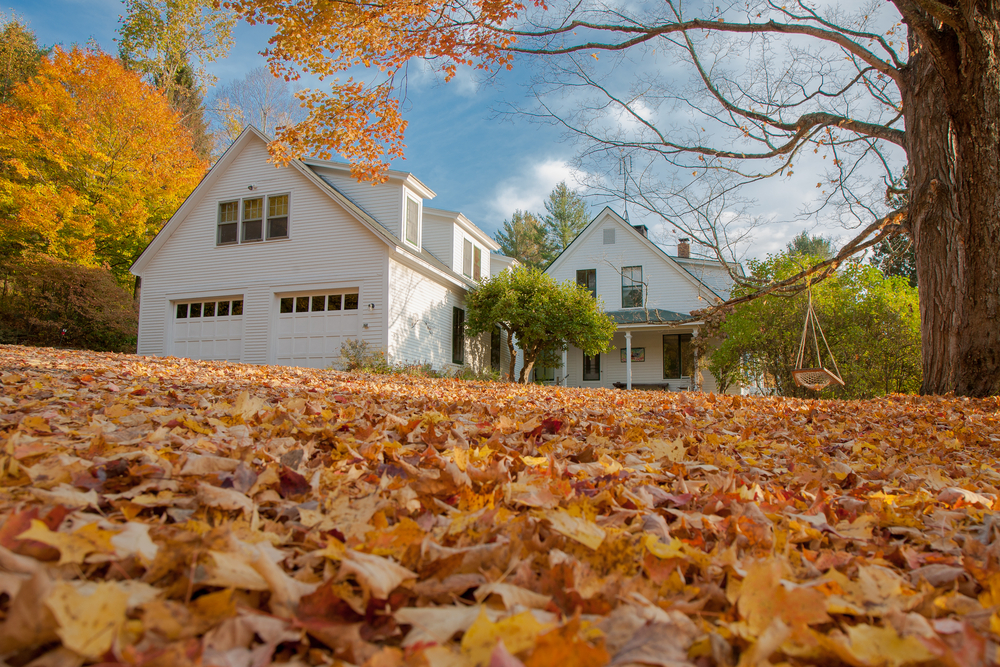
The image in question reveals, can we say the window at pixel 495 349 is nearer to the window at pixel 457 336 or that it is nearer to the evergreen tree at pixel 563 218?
the window at pixel 457 336

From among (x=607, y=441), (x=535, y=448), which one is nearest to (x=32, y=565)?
(x=535, y=448)

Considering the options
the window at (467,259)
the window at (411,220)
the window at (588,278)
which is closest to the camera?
the window at (411,220)

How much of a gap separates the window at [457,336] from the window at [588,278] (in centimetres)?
513

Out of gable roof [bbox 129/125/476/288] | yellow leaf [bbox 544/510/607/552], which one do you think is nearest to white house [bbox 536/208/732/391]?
gable roof [bbox 129/125/476/288]

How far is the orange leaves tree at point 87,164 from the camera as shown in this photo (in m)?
19.0

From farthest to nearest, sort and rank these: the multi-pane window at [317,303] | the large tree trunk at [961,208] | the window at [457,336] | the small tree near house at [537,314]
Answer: the window at [457,336] → the small tree near house at [537,314] → the multi-pane window at [317,303] → the large tree trunk at [961,208]

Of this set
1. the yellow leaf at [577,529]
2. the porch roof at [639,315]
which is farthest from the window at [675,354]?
the yellow leaf at [577,529]

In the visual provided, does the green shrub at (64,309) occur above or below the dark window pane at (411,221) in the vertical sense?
below

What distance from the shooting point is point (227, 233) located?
15.4 m

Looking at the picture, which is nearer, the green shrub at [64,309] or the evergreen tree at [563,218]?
the green shrub at [64,309]

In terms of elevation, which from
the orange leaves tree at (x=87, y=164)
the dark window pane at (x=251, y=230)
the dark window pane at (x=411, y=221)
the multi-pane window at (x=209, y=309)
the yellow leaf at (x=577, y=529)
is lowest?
the yellow leaf at (x=577, y=529)

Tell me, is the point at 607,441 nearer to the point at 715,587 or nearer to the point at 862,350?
the point at 715,587

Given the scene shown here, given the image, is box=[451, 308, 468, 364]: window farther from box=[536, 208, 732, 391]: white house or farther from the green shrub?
the green shrub

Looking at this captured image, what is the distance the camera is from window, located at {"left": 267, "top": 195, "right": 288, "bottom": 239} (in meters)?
15.0
